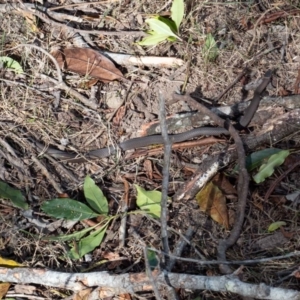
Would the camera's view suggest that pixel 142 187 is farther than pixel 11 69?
No

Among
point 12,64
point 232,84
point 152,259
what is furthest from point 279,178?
point 12,64

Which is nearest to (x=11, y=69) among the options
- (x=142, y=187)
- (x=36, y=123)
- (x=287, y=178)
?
(x=36, y=123)

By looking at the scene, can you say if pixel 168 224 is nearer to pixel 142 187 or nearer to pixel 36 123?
pixel 142 187

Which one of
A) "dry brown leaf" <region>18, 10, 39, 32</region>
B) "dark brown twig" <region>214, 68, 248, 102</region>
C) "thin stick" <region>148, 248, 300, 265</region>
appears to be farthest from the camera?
"dry brown leaf" <region>18, 10, 39, 32</region>

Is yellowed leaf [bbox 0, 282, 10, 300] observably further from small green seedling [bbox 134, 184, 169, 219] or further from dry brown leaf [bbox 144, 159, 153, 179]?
dry brown leaf [bbox 144, 159, 153, 179]

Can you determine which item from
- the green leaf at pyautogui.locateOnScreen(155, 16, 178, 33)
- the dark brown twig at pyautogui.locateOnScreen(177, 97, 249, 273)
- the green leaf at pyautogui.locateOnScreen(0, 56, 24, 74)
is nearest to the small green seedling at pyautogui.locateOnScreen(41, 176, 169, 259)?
the dark brown twig at pyautogui.locateOnScreen(177, 97, 249, 273)

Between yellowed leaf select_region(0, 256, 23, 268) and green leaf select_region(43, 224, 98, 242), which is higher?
green leaf select_region(43, 224, 98, 242)

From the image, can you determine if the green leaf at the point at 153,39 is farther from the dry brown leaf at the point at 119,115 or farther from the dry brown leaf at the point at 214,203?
the dry brown leaf at the point at 214,203
